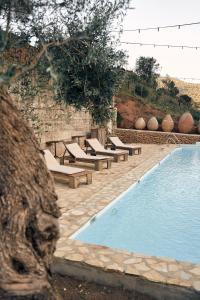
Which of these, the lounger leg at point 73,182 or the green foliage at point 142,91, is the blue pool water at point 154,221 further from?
the green foliage at point 142,91

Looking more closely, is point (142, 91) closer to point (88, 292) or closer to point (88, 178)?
point (88, 178)

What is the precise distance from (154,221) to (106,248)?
102 inches

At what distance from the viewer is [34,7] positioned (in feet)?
12.0

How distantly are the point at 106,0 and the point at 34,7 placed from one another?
1055mm

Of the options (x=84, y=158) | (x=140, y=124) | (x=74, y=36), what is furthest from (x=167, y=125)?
(x=74, y=36)

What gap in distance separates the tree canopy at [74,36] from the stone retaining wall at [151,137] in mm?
14359

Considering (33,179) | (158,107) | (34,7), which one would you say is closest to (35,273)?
(33,179)

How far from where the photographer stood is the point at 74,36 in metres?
3.84

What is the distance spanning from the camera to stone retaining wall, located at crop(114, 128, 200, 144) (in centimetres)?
1894

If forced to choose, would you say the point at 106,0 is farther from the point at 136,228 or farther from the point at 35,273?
the point at 136,228

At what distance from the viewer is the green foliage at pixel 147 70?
2830cm

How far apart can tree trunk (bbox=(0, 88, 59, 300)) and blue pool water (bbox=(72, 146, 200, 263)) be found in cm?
280

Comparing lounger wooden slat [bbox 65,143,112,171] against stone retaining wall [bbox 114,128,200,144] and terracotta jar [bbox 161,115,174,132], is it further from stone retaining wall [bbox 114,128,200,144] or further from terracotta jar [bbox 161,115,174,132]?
terracotta jar [bbox 161,115,174,132]

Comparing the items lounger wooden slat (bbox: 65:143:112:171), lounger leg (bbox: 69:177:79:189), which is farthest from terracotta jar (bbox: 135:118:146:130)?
lounger leg (bbox: 69:177:79:189)
